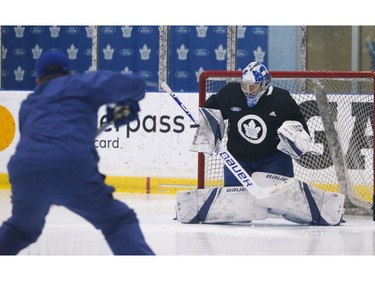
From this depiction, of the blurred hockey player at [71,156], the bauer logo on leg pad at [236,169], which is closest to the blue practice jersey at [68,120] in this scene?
the blurred hockey player at [71,156]

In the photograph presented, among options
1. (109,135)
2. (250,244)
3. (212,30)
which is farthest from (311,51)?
(250,244)

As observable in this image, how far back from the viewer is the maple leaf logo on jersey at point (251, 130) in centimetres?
691

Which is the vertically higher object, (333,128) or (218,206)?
(333,128)

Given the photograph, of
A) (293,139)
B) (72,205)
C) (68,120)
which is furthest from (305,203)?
(68,120)

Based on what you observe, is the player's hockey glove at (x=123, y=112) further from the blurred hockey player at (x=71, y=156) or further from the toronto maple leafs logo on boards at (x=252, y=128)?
the toronto maple leafs logo on boards at (x=252, y=128)

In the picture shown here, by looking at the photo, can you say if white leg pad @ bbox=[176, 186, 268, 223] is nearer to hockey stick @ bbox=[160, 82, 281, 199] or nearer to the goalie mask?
hockey stick @ bbox=[160, 82, 281, 199]

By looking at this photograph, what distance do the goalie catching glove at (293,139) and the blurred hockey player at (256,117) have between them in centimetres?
8

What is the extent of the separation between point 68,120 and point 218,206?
294 centimetres

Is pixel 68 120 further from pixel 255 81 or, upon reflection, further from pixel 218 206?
pixel 218 206

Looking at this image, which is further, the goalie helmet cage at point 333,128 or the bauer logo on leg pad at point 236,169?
the goalie helmet cage at point 333,128

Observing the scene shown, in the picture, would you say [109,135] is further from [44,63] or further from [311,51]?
[44,63]

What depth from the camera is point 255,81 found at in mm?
6770

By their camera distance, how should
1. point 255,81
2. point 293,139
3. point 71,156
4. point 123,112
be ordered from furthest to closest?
point 255,81, point 293,139, point 123,112, point 71,156

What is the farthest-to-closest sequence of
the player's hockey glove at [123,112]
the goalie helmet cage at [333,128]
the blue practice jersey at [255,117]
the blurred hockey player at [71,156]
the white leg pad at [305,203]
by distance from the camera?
the goalie helmet cage at [333,128]
the blue practice jersey at [255,117]
the white leg pad at [305,203]
the player's hockey glove at [123,112]
the blurred hockey player at [71,156]
